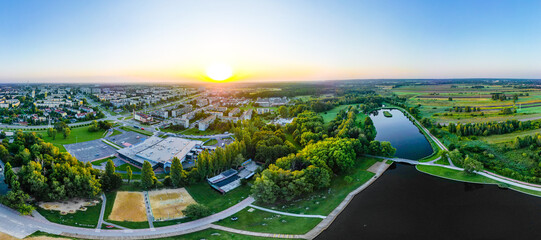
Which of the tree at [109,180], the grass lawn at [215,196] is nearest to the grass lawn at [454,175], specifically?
the grass lawn at [215,196]

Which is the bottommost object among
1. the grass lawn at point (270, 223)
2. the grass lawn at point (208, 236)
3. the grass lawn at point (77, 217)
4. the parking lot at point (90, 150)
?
the grass lawn at point (208, 236)

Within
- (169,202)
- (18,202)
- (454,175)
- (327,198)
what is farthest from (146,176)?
(454,175)

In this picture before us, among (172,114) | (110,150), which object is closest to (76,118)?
(172,114)

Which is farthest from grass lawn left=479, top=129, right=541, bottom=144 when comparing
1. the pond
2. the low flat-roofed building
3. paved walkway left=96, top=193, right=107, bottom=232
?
paved walkway left=96, top=193, right=107, bottom=232

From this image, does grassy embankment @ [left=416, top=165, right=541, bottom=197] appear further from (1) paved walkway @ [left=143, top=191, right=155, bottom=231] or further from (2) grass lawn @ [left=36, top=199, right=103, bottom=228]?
(2) grass lawn @ [left=36, top=199, right=103, bottom=228]

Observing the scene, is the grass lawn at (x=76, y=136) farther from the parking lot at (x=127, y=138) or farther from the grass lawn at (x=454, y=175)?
the grass lawn at (x=454, y=175)

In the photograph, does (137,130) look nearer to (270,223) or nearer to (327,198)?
(270,223)
